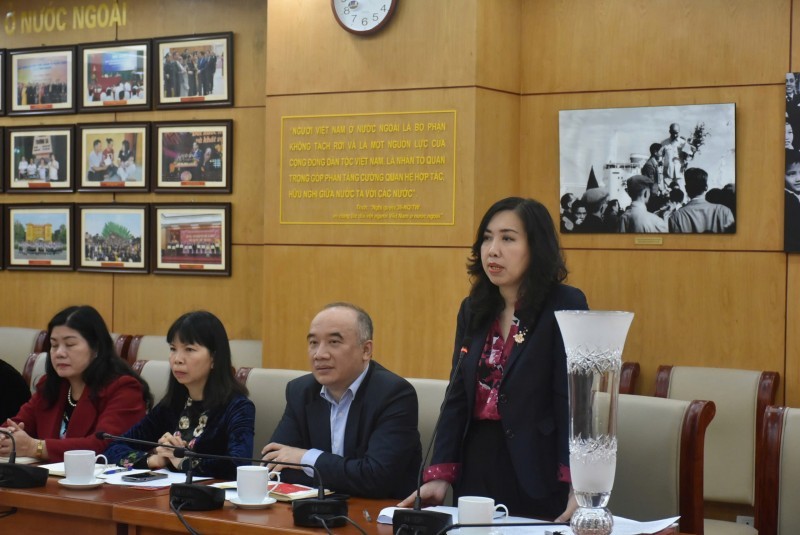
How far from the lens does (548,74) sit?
6.23 m

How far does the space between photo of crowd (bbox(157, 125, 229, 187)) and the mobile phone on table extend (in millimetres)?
4022

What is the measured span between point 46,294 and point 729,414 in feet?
16.6

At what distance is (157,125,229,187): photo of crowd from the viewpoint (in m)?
7.35

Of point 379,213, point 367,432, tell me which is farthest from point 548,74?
point 367,432

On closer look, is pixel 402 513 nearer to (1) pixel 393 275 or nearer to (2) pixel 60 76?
(1) pixel 393 275

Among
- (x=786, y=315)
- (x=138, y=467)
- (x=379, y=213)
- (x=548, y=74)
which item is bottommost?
(x=138, y=467)

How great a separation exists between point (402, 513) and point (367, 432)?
0.97 metres

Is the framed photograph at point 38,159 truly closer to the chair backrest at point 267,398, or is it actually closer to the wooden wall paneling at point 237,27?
the wooden wall paneling at point 237,27

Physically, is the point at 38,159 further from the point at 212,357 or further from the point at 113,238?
the point at 212,357

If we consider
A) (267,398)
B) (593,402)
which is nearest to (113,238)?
(267,398)

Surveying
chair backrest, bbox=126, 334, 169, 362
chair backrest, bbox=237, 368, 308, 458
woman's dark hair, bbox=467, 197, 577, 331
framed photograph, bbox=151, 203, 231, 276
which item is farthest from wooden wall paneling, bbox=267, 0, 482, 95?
woman's dark hair, bbox=467, 197, 577, 331

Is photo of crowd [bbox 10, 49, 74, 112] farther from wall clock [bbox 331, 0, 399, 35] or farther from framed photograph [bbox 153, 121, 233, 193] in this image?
wall clock [bbox 331, 0, 399, 35]

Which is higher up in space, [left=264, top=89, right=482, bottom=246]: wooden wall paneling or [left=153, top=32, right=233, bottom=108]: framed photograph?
[left=153, top=32, right=233, bottom=108]: framed photograph

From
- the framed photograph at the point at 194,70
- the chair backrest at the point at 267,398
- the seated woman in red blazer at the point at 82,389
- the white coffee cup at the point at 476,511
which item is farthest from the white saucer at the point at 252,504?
the framed photograph at the point at 194,70
